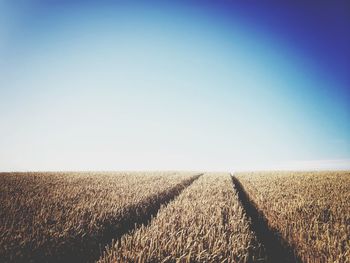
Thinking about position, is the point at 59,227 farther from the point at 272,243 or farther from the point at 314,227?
the point at 314,227

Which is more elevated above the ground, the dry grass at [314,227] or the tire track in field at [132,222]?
the dry grass at [314,227]

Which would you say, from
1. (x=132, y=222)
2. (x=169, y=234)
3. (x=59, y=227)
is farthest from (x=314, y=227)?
(x=59, y=227)

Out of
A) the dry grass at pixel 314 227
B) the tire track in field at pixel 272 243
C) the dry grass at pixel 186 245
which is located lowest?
the tire track in field at pixel 272 243

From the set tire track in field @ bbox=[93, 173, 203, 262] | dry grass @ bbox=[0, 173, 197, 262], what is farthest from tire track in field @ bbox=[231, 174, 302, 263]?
dry grass @ bbox=[0, 173, 197, 262]

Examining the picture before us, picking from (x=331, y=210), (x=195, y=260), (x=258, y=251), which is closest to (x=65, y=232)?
(x=195, y=260)

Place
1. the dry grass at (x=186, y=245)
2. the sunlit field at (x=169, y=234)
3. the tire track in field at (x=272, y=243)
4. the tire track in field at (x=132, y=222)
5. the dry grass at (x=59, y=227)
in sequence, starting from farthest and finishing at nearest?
the tire track in field at (x=132, y=222), the tire track in field at (x=272, y=243), the dry grass at (x=59, y=227), the sunlit field at (x=169, y=234), the dry grass at (x=186, y=245)

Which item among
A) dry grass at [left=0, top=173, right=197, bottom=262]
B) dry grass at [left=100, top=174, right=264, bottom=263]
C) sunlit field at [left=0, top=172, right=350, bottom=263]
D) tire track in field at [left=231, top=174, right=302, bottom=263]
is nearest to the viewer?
dry grass at [left=100, top=174, right=264, bottom=263]

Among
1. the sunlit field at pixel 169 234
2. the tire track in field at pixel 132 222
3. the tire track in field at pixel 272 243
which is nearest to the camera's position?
the sunlit field at pixel 169 234

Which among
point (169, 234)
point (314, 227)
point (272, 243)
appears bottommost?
point (272, 243)

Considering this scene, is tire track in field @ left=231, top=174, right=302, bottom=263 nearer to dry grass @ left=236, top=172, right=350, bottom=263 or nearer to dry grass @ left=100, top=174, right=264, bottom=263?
dry grass @ left=236, top=172, right=350, bottom=263

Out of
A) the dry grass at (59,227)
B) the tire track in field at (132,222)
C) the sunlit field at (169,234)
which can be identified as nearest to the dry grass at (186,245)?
the sunlit field at (169,234)

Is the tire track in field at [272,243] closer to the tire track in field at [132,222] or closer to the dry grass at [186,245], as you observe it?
the dry grass at [186,245]

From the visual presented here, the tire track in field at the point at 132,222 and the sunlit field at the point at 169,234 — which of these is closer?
the sunlit field at the point at 169,234

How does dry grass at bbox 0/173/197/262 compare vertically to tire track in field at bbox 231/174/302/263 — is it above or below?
above
